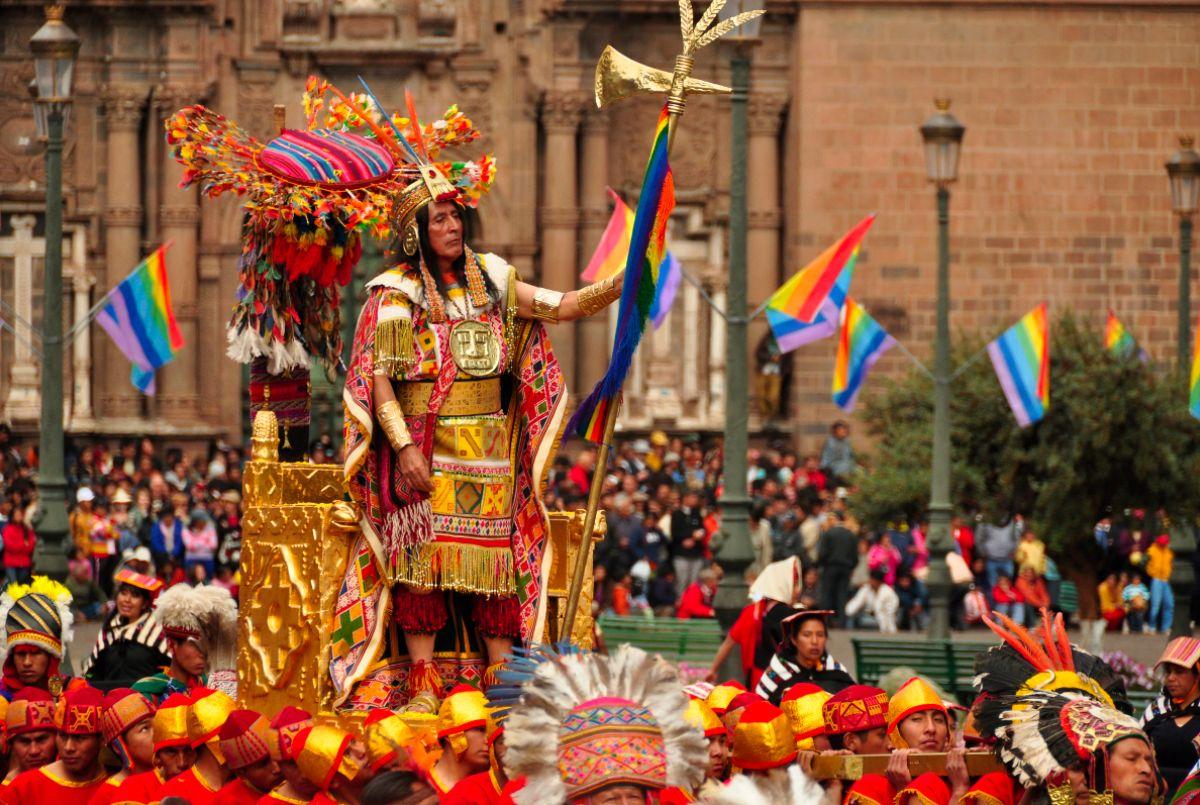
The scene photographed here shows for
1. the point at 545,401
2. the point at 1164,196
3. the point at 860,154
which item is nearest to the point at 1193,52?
the point at 1164,196

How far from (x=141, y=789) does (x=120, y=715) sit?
1.51ft

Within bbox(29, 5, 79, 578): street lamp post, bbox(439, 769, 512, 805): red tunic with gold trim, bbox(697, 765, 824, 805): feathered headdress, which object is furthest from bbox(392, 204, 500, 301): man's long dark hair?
bbox(29, 5, 79, 578): street lamp post

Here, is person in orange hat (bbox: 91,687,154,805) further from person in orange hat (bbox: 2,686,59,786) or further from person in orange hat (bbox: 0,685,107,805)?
person in orange hat (bbox: 2,686,59,786)

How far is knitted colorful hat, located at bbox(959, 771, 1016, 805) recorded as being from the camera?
9.67m

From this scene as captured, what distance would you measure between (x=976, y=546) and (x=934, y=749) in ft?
61.9

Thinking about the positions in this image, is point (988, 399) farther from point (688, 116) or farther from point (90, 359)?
point (90, 359)

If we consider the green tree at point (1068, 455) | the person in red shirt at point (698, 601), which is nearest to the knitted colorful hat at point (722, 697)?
the person in red shirt at point (698, 601)

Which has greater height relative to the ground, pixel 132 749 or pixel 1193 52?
pixel 1193 52

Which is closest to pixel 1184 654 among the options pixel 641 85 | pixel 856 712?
pixel 856 712

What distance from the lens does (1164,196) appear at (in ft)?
122

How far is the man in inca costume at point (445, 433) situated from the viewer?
11469mm

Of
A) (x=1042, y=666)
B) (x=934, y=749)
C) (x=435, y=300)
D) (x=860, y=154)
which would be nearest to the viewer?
(x=1042, y=666)

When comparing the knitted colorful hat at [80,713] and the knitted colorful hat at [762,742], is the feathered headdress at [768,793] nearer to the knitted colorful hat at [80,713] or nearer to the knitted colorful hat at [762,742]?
the knitted colorful hat at [762,742]

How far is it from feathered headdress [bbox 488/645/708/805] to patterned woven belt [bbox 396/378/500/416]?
3.76m
